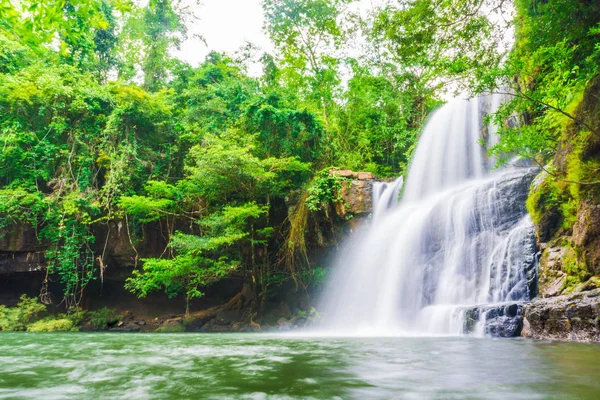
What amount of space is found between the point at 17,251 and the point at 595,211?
16.1m

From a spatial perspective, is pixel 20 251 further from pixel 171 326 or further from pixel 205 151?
pixel 205 151

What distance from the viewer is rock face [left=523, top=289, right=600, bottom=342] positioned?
14.8ft

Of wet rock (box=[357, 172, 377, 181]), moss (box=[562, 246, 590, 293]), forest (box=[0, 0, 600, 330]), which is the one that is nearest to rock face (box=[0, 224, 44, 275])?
forest (box=[0, 0, 600, 330])

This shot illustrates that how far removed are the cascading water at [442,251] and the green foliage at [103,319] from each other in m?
7.29

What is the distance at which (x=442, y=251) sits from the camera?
899 centimetres

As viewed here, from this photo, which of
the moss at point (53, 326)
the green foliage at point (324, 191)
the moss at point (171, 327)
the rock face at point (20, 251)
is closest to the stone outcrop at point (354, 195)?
the green foliage at point (324, 191)

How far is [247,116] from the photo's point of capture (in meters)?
13.0

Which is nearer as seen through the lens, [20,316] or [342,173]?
[342,173]

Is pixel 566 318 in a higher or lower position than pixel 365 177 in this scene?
lower

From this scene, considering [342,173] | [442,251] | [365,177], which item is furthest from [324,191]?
[442,251]

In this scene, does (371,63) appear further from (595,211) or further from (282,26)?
(595,211)

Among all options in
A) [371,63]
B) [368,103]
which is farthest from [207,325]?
[371,63]

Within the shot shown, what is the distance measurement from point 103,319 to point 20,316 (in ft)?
7.71

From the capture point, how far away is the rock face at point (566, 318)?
14.8 feet
